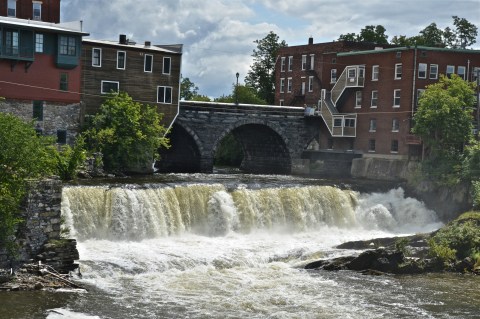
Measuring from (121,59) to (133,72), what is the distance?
1.49 metres

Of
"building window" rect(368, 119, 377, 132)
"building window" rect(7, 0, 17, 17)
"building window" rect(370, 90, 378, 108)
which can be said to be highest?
"building window" rect(7, 0, 17, 17)

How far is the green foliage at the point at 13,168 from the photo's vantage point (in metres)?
30.1

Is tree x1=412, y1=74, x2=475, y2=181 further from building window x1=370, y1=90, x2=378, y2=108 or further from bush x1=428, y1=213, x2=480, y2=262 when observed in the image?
bush x1=428, y1=213, x2=480, y2=262

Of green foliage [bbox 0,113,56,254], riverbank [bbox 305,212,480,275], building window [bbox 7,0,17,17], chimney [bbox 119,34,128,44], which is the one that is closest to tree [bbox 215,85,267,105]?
chimney [bbox 119,34,128,44]

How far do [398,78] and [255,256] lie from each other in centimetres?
3691

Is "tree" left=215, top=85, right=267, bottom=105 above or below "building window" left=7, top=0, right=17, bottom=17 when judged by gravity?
below

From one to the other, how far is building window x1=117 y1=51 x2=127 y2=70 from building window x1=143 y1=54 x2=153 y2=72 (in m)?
1.94

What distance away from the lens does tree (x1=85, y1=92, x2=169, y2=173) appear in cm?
5522

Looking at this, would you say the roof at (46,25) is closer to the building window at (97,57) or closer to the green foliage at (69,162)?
the building window at (97,57)

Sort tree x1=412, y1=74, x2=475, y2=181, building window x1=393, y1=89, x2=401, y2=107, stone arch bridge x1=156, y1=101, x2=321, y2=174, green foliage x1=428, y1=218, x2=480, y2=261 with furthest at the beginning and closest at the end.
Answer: building window x1=393, y1=89, x2=401, y2=107, stone arch bridge x1=156, y1=101, x2=321, y2=174, tree x1=412, y1=74, x2=475, y2=181, green foliage x1=428, y1=218, x2=480, y2=261

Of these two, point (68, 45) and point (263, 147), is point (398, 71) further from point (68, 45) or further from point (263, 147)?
point (68, 45)

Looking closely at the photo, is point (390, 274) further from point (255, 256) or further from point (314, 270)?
point (255, 256)

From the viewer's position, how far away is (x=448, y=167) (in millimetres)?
55125

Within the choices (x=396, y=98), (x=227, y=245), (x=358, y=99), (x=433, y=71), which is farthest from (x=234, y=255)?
(x=358, y=99)
